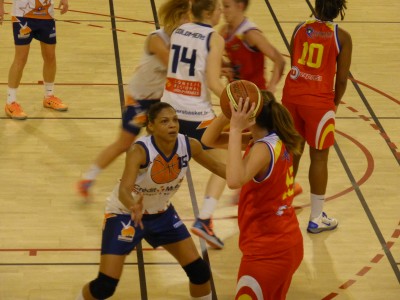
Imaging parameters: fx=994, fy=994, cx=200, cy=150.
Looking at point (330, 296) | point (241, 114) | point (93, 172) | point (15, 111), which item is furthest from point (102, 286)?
point (15, 111)

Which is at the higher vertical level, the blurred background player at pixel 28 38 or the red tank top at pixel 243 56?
the red tank top at pixel 243 56

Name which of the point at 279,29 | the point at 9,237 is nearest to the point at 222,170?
the point at 9,237

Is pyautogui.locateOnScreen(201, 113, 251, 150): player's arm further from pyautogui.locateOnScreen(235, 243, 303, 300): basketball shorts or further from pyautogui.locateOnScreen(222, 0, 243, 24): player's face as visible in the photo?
pyautogui.locateOnScreen(222, 0, 243, 24): player's face

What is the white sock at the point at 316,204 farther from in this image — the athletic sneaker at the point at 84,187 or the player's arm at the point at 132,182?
the player's arm at the point at 132,182

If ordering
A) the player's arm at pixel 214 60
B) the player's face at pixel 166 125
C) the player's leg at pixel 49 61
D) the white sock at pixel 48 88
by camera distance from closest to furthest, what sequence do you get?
1. the player's face at pixel 166 125
2. the player's arm at pixel 214 60
3. the player's leg at pixel 49 61
4. the white sock at pixel 48 88

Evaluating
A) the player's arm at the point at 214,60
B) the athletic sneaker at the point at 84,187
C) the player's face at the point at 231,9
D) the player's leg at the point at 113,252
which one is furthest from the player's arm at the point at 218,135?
the athletic sneaker at the point at 84,187

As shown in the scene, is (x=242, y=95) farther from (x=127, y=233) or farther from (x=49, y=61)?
(x=49, y=61)

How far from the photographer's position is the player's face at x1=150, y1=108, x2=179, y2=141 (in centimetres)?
643

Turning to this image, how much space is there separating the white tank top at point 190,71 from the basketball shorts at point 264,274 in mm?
1994

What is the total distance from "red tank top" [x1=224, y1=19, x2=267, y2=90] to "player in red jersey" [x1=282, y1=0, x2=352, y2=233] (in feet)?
0.91

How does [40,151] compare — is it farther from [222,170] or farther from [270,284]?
[270,284]

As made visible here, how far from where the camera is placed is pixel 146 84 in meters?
Answer: 8.21

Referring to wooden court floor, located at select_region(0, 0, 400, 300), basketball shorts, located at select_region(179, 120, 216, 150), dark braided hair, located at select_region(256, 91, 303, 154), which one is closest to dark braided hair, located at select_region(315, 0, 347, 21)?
basketball shorts, located at select_region(179, 120, 216, 150)

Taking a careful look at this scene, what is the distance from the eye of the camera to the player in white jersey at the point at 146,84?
791cm
